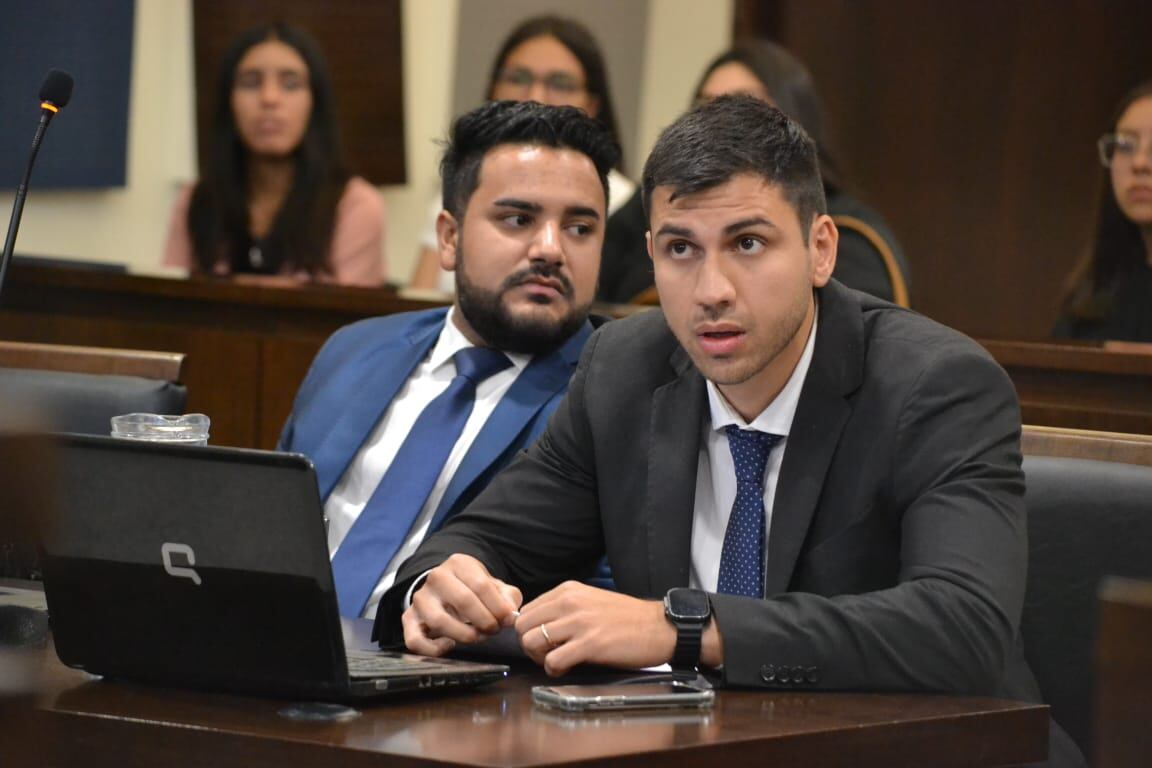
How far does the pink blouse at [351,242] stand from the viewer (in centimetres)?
473

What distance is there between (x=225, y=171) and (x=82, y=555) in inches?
130

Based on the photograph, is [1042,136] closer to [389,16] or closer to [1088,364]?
[389,16]

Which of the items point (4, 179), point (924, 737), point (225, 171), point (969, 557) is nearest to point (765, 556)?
point (969, 557)

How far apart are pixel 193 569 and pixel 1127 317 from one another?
8.71 feet

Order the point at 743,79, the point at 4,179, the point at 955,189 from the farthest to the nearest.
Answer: the point at 955,189, the point at 4,179, the point at 743,79

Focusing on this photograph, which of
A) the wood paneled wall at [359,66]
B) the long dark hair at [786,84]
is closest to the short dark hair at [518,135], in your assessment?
the long dark hair at [786,84]

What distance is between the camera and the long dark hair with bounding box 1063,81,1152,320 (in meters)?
3.77

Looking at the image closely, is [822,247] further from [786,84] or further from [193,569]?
[786,84]

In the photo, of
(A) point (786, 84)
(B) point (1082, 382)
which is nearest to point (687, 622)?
(B) point (1082, 382)

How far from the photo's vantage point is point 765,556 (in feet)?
6.81

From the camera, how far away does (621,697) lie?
5.16 feet

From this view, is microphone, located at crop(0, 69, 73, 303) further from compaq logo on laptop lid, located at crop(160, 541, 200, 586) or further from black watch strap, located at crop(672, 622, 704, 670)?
black watch strap, located at crop(672, 622, 704, 670)

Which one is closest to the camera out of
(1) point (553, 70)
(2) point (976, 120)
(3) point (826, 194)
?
(3) point (826, 194)

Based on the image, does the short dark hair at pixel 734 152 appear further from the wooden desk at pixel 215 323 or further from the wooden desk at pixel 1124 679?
the wooden desk at pixel 215 323
